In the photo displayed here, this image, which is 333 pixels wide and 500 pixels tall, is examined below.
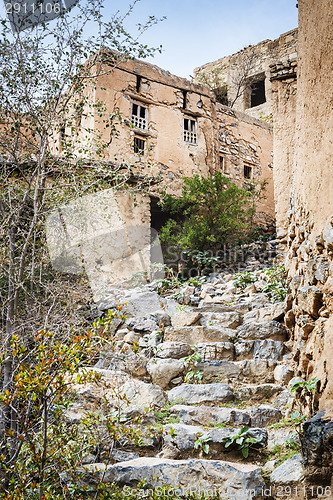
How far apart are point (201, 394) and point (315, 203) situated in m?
2.04

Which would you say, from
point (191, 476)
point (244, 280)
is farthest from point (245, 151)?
point (191, 476)

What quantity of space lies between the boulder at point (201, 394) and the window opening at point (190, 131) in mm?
10157

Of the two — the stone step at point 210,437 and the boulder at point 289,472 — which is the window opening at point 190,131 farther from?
the boulder at point 289,472

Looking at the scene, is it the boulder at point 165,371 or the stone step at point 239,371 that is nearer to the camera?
the stone step at point 239,371

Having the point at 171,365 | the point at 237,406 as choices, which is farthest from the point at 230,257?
the point at 237,406

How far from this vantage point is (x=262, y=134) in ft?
50.3

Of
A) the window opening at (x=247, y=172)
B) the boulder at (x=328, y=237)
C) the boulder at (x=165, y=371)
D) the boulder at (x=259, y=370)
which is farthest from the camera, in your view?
A: the window opening at (x=247, y=172)

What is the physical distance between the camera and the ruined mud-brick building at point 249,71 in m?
19.2

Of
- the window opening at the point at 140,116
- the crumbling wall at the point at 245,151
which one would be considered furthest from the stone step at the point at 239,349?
the crumbling wall at the point at 245,151

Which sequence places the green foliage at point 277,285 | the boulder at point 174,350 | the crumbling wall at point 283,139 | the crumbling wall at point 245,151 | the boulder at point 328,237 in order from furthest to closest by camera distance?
the crumbling wall at point 245,151
the crumbling wall at point 283,139
the green foliage at point 277,285
the boulder at point 174,350
the boulder at point 328,237

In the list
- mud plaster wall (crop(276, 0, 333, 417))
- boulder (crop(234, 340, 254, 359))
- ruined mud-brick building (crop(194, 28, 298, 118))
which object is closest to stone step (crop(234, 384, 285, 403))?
mud plaster wall (crop(276, 0, 333, 417))

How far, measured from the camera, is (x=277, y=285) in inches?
244

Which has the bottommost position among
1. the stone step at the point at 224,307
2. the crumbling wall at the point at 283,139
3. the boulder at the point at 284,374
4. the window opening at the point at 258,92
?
the boulder at the point at 284,374

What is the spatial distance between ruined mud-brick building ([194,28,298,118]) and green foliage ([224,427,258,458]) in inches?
685
